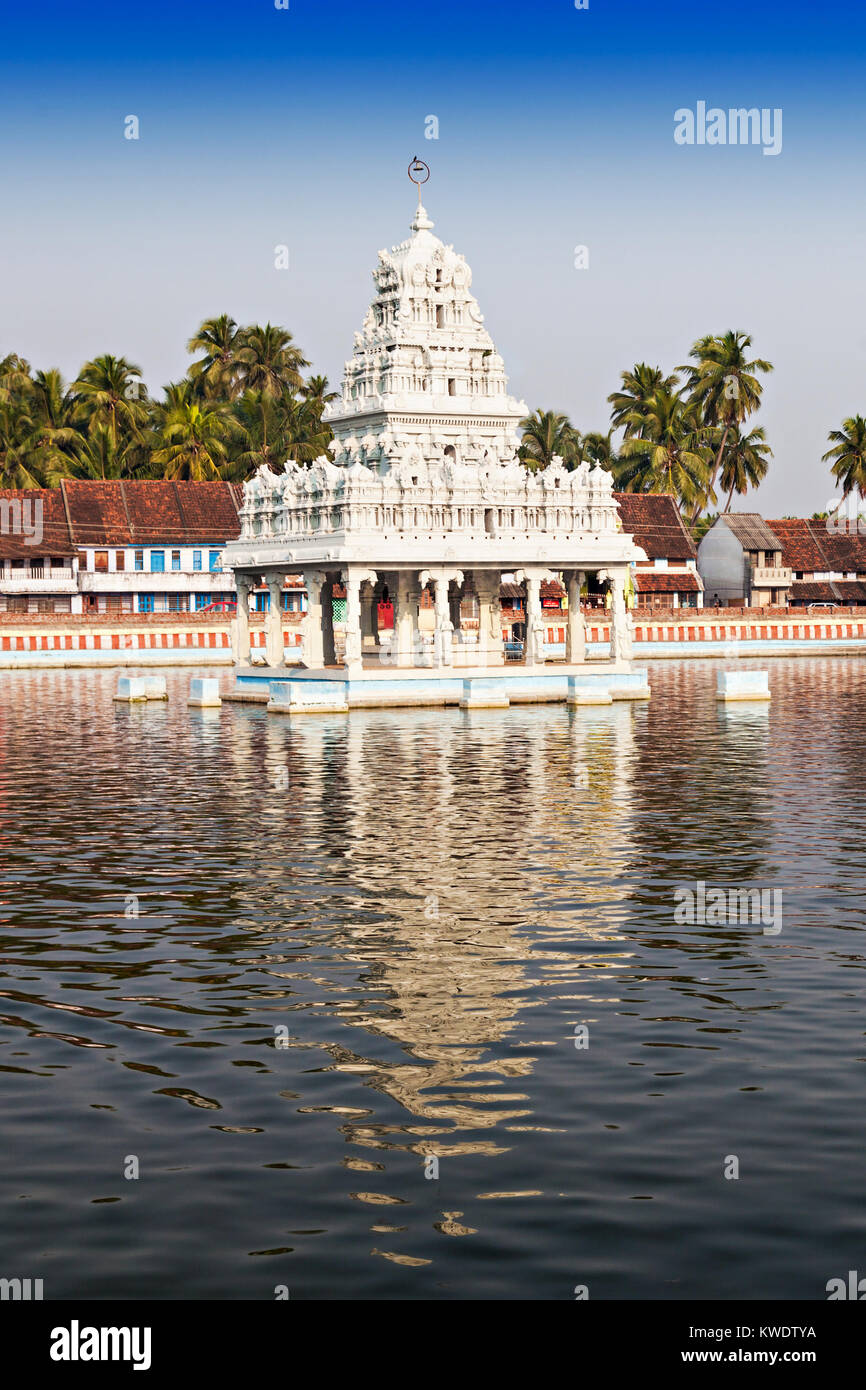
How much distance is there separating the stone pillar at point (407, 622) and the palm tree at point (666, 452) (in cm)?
6622

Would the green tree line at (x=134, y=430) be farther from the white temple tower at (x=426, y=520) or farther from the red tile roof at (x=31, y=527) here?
the white temple tower at (x=426, y=520)

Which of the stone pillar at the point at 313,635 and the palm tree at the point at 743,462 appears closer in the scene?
the stone pillar at the point at 313,635

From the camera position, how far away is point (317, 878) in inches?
828

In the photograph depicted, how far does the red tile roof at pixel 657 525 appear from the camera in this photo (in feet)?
372

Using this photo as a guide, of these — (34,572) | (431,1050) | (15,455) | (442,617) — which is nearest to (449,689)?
(442,617)

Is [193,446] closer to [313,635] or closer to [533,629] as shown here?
[313,635]

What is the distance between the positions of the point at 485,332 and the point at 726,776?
32528 millimetres

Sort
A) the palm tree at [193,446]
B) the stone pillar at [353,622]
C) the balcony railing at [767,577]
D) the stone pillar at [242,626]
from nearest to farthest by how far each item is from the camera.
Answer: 1. the stone pillar at [353,622]
2. the stone pillar at [242,626]
3. the palm tree at [193,446]
4. the balcony railing at [767,577]

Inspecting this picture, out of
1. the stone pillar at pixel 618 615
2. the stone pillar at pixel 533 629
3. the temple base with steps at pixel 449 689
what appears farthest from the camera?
the stone pillar at pixel 533 629

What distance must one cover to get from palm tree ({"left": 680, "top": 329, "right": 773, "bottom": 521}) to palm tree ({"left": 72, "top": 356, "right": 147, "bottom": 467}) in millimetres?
42666

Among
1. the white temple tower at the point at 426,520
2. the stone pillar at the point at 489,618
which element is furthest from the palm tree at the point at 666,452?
the stone pillar at the point at 489,618

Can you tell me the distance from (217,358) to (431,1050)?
11710 cm
